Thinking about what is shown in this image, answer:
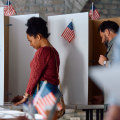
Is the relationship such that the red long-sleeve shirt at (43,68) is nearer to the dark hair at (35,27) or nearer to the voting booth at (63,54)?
the dark hair at (35,27)

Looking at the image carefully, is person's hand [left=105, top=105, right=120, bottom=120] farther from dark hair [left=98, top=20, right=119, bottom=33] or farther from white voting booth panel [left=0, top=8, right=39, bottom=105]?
white voting booth panel [left=0, top=8, right=39, bottom=105]

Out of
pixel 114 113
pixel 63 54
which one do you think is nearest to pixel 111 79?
pixel 114 113

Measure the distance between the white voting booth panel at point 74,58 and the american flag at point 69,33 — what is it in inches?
1.7

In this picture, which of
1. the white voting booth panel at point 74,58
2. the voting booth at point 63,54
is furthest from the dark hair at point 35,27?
the white voting booth panel at point 74,58

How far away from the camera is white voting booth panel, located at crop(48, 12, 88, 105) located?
3.59 metres

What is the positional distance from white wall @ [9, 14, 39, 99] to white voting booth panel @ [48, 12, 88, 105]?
0.35 m

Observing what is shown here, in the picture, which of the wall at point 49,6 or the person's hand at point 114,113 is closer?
the person's hand at point 114,113

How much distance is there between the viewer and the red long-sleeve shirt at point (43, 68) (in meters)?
2.72

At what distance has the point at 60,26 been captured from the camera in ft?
12.1

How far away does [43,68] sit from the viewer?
9.00ft

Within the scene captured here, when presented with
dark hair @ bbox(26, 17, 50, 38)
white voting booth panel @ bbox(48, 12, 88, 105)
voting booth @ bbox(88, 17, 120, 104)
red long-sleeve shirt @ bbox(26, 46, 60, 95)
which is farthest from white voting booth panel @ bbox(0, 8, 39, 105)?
red long-sleeve shirt @ bbox(26, 46, 60, 95)

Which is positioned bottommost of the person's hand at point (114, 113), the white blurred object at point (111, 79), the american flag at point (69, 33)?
the person's hand at point (114, 113)

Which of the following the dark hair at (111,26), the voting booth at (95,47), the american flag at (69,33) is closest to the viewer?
the dark hair at (111,26)

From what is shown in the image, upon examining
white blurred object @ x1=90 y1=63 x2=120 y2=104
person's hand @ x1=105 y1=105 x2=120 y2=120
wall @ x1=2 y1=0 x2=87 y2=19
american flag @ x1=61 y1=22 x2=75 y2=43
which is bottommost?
person's hand @ x1=105 y1=105 x2=120 y2=120
